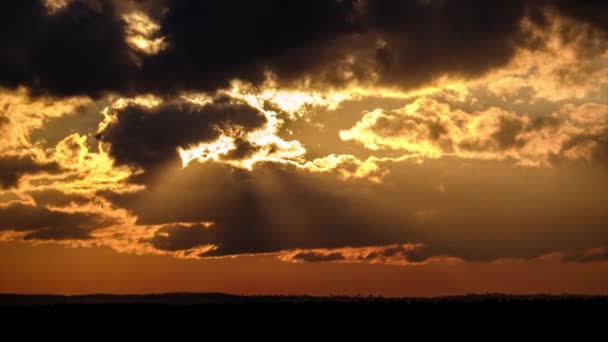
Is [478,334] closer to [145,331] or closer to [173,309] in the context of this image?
[145,331]

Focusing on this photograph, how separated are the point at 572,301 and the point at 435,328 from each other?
40511 millimetres

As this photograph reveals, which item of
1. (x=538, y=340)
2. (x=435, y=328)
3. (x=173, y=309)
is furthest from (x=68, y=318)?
(x=538, y=340)

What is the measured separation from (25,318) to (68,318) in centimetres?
579

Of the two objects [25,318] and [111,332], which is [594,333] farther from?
[25,318]

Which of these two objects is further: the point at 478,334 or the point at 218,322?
the point at 218,322

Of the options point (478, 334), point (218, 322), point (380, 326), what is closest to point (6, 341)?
point (218, 322)

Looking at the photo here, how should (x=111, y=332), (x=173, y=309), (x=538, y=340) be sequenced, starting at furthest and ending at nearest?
(x=173, y=309) → (x=111, y=332) → (x=538, y=340)

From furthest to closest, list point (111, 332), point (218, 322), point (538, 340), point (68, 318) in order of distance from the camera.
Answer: point (68, 318), point (218, 322), point (111, 332), point (538, 340)

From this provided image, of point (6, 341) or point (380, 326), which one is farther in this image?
point (380, 326)

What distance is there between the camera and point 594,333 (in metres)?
77.7

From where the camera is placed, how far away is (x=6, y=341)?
76.9 m

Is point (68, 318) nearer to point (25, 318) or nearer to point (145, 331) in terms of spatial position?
point (25, 318)

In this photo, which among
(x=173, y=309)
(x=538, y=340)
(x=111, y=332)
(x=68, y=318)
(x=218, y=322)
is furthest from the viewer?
(x=173, y=309)

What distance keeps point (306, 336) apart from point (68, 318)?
33.2 meters
